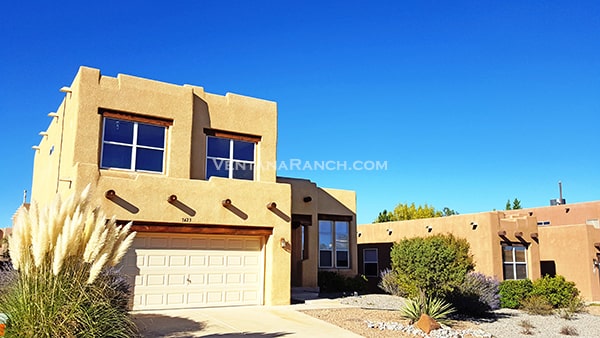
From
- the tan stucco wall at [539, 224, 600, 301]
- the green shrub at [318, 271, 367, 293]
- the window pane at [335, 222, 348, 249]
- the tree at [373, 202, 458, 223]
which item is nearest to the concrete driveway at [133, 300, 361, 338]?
the green shrub at [318, 271, 367, 293]

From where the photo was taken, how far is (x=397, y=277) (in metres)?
17.9

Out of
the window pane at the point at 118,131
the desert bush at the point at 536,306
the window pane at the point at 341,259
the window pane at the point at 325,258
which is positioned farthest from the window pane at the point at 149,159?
the desert bush at the point at 536,306

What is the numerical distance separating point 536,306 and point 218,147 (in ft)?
45.4

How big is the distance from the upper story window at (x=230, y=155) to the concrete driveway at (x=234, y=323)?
15.7 ft

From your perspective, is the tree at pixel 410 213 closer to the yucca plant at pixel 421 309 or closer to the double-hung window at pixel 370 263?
the double-hung window at pixel 370 263

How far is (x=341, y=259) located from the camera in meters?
23.5

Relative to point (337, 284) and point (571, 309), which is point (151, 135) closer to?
point (337, 284)

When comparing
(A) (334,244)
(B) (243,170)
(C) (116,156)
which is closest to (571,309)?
(A) (334,244)

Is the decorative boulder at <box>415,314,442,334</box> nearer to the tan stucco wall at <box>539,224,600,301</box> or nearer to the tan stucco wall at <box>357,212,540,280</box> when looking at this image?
the tan stucco wall at <box>357,212,540,280</box>

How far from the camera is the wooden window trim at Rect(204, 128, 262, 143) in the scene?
17984 millimetres

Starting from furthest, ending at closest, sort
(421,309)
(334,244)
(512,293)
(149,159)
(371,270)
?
(371,270) < (334,244) < (512,293) < (149,159) < (421,309)

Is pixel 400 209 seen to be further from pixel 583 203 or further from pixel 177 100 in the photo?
pixel 177 100

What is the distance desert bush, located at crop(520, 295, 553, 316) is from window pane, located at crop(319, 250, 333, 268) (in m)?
8.18

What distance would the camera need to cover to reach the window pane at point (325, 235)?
23.0 meters
